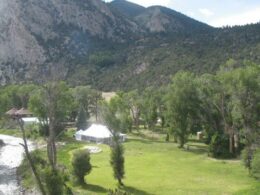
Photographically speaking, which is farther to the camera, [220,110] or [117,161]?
[220,110]

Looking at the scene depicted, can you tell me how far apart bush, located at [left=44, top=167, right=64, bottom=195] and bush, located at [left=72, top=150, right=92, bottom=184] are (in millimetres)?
10056

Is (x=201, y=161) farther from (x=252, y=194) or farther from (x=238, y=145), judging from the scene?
(x=252, y=194)

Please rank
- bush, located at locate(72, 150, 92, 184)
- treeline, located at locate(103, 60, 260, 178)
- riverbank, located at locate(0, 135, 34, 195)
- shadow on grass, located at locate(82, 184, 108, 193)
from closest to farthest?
shadow on grass, located at locate(82, 184, 108, 193) → bush, located at locate(72, 150, 92, 184) → riverbank, located at locate(0, 135, 34, 195) → treeline, located at locate(103, 60, 260, 178)

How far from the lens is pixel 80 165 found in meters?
47.4

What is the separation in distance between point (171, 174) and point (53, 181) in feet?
59.0

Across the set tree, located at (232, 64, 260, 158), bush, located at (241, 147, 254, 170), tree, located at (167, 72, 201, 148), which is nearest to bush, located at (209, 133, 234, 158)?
tree, located at (232, 64, 260, 158)

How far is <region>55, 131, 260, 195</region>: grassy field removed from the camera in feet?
142

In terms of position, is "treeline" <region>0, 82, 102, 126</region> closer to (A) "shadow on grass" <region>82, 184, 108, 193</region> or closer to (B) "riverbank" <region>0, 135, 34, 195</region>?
(B) "riverbank" <region>0, 135, 34, 195</region>

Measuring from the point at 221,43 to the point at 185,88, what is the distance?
117859mm

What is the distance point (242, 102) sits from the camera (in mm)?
61344

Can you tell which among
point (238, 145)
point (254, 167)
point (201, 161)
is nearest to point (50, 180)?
point (254, 167)

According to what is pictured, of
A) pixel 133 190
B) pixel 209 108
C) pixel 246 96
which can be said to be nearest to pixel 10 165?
pixel 133 190

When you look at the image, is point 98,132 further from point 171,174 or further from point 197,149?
point 171,174

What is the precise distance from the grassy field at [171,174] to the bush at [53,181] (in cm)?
710
